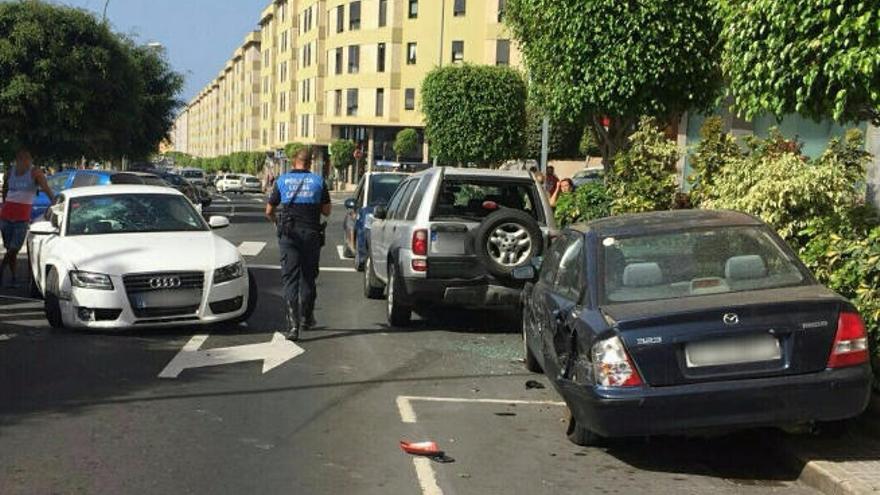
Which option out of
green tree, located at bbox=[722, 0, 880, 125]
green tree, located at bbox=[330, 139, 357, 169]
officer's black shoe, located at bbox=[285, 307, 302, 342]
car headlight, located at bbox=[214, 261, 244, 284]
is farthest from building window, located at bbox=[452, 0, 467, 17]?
green tree, located at bbox=[722, 0, 880, 125]

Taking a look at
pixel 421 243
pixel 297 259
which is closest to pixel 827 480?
pixel 421 243

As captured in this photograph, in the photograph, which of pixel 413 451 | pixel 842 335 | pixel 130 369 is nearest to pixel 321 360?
pixel 130 369

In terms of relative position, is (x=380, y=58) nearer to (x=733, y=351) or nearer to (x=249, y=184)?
(x=249, y=184)

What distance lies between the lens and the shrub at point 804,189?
338 inches

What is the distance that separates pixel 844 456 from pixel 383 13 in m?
62.8

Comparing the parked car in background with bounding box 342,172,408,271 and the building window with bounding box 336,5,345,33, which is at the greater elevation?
the building window with bounding box 336,5,345,33

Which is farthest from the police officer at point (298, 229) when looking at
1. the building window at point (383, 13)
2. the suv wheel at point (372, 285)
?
the building window at point (383, 13)

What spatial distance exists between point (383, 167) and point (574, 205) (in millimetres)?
32511

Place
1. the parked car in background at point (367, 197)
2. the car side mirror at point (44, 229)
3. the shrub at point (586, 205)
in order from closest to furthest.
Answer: the car side mirror at point (44, 229), the shrub at point (586, 205), the parked car in background at point (367, 197)

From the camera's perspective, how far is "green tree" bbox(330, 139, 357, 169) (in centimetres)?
6738

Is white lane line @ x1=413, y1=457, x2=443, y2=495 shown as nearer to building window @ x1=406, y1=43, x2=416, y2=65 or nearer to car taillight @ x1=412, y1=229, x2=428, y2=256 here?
car taillight @ x1=412, y1=229, x2=428, y2=256

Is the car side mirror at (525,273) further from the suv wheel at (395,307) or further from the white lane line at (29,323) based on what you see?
the white lane line at (29,323)

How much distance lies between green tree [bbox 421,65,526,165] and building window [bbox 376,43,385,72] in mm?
34980

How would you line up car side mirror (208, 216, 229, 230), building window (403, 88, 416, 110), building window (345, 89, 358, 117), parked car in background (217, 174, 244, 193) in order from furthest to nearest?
parked car in background (217, 174, 244, 193)
building window (345, 89, 358, 117)
building window (403, 88, 416, 110)
car side mirror (208, 216, 229, 230)
